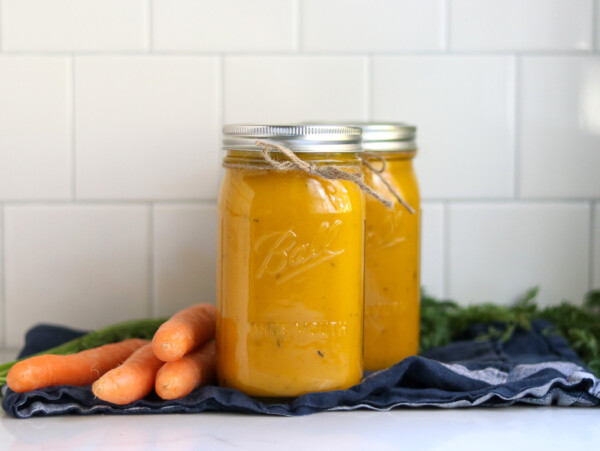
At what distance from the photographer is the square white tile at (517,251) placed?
1.32 meters

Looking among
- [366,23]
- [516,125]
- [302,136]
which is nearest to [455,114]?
[516,125]

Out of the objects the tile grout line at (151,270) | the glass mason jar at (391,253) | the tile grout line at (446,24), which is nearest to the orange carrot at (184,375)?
the glass mason jar at (391,253)

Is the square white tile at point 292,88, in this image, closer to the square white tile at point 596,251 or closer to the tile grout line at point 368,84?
the tile grout line at point 368,84

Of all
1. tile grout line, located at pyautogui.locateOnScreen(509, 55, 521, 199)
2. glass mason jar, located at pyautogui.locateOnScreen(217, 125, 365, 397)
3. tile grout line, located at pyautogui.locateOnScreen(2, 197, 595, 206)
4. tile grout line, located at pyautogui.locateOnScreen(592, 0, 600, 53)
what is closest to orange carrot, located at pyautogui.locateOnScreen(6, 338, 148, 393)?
glass mason jar, located at pyautogui.locateOnScreen(217, 125, 365, 397)

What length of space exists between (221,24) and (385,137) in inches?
15.8

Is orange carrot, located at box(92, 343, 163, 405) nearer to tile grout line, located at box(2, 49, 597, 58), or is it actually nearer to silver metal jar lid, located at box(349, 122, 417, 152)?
silver metal jar lid, located at box(349, 122, 417, 152)

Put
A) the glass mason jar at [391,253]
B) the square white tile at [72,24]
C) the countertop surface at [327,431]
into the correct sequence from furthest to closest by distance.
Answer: the square white tile at [72,24] → the glass mason jar at [391,253] → the countertop surface at [327,431]

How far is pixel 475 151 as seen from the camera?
1.31 m

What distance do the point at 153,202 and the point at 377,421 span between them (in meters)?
0.58

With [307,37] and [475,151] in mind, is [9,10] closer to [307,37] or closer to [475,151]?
[307,37]

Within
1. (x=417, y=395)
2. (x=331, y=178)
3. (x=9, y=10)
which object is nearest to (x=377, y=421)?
(x=417, y=395)

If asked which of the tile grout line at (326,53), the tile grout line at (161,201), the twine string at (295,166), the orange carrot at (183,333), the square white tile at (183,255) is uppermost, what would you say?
the tile grout line at (326,53)

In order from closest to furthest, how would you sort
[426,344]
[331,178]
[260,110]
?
[331,178] → [426,344] → [260,110]

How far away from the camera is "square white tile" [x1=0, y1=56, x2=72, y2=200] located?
1.28m
